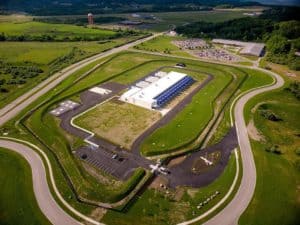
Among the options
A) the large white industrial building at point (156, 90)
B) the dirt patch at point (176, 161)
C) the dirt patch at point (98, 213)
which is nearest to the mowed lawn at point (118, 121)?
the large white industrial building at point (156, 90)

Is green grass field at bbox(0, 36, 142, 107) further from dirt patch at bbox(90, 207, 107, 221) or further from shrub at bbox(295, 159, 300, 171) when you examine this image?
shrub at bbox(295, 159, 300, 171)

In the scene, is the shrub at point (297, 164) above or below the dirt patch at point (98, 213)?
above

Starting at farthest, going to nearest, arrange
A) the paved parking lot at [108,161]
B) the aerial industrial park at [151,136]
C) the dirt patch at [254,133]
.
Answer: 1. the dirt patch at [254,133]
2. the paved parking lot at [108,161]
3. the aerial industrial park at [151,136]

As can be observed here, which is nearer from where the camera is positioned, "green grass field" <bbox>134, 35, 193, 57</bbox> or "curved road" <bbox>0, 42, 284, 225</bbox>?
"curved road" <bbox>0, 42, 284, 225</bbox>

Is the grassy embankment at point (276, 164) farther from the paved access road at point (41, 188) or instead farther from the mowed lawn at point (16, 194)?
the mowed lawn at point (16, 194)

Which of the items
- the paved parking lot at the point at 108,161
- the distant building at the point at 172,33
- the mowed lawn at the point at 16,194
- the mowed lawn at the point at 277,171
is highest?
the distant building at the point at 172,33

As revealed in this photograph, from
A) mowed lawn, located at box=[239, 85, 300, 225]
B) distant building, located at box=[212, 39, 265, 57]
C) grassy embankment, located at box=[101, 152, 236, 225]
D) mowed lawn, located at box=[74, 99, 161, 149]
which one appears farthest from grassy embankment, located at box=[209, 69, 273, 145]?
distant building, located at box=[212, 39, 265, 57]

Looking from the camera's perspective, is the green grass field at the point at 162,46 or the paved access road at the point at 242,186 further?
the green grass field at the point at 162,46
